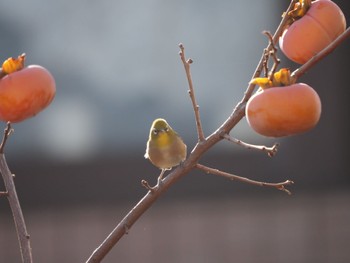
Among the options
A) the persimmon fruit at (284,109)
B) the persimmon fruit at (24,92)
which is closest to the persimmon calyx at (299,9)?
the persimmon fruit at (284,109)

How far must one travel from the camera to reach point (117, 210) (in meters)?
3.96

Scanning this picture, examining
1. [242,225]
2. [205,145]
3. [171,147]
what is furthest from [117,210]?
[205,145]

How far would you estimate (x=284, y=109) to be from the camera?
1.07 m

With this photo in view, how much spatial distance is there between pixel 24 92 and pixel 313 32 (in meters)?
0.49

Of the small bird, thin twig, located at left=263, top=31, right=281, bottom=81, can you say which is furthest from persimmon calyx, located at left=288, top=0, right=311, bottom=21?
the small bird

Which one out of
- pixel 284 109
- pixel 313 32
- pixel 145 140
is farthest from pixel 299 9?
pixel 145 140

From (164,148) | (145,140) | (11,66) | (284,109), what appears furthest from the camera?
(145,140)

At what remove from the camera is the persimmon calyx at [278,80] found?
44.6 inches

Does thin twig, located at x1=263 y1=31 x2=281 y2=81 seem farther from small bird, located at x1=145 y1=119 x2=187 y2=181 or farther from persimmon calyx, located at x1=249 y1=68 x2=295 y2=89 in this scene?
small bird, located at x1=145 y1=119 x2=187 y2=181

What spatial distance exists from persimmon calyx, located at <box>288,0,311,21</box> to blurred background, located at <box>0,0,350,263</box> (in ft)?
8.50

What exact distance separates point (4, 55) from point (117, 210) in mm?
1040

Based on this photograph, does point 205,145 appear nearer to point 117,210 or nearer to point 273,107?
point 273,107

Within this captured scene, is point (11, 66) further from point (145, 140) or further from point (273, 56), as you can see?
point (145, 140)

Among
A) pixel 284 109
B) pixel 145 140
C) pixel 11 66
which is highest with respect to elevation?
pixel 11 66
